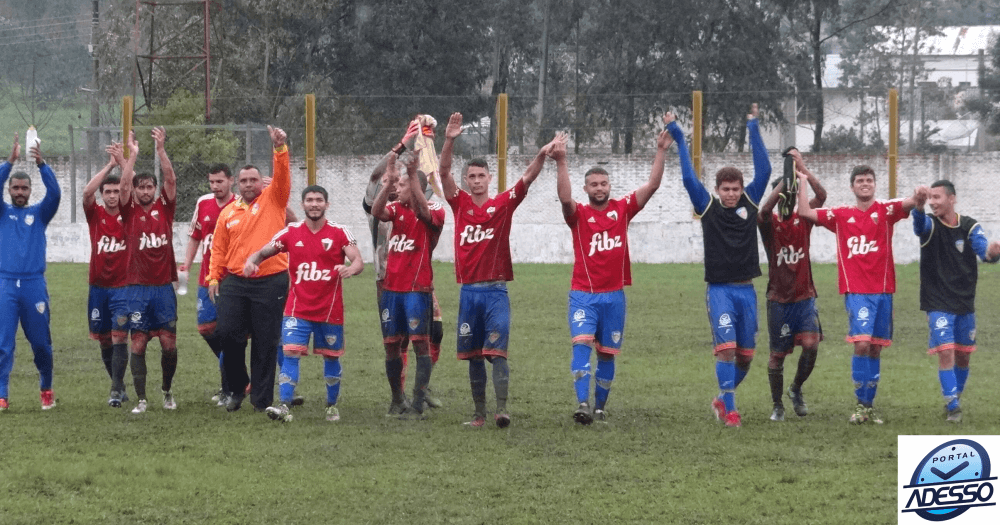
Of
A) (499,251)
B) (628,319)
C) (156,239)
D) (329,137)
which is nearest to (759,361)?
(628,319)

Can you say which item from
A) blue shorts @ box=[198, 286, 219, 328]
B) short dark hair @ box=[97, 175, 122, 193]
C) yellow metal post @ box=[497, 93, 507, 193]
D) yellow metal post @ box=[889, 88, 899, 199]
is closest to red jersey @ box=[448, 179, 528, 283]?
blue shorts @ box=[198, 286, 219, 328]

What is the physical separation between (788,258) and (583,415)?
225 centimetres

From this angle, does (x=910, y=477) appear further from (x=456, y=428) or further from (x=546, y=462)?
(x=456, y=428)

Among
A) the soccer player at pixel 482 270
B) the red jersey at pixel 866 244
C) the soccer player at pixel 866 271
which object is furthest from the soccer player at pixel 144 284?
the red jersey at pixel 866 244

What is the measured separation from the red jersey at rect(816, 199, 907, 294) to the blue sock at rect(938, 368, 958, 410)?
0.79 meters

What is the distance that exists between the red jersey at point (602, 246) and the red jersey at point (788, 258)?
1197 mm

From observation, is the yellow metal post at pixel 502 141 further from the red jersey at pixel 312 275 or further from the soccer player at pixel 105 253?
the red jersey at pixel 312 275

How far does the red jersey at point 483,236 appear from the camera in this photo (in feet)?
31.8

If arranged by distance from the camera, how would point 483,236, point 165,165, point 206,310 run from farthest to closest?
point 206,310 → point 165,165 → point 483,236

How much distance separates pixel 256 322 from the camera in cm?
1036

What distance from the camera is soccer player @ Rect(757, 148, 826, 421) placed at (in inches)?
398

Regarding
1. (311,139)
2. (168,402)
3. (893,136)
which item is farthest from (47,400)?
(893,136)

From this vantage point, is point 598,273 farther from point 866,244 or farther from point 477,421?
point 866,244

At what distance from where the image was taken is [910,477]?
665 centimetres
